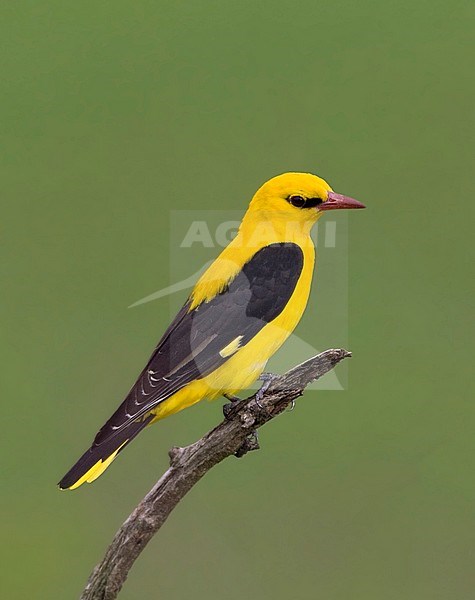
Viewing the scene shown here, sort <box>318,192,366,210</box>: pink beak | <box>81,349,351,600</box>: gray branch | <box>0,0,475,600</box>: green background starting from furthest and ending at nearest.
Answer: <box>0,0,475,600</box>: green background → <box>318,192,366,210</box>: pink beak → <box>81,349,351,600</box>: gray branch

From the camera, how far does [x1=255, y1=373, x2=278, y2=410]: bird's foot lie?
488cm

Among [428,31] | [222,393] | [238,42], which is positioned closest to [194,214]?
[222,393]

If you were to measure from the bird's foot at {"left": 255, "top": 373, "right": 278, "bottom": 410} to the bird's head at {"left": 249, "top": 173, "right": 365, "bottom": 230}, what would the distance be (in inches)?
28.8

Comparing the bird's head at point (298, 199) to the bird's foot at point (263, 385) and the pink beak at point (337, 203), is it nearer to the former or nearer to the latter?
the pink beak at point (337, 203)

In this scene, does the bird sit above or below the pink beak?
below

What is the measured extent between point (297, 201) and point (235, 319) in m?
0.62

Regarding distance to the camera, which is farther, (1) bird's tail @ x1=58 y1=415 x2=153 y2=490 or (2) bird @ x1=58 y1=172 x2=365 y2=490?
(2) bird @ x1=58 y1=172 x2=365 y2=490

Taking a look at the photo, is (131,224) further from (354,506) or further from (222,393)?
(222,393)

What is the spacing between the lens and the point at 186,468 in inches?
187

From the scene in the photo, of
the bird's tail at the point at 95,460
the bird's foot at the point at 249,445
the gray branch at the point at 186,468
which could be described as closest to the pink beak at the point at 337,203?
the gray branch at the point at 186,468

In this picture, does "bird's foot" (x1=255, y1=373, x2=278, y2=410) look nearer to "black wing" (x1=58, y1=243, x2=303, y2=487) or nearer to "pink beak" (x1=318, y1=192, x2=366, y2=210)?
"black wing" (x1=58, y1=243, x2=303, y2=487)

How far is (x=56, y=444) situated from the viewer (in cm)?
833

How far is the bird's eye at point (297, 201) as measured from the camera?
18.1ft

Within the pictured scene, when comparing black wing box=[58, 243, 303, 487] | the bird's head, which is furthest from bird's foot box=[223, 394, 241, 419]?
the bird's head
